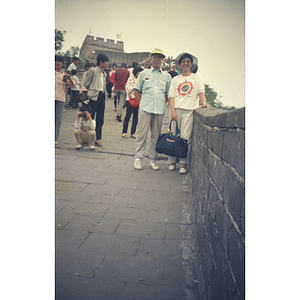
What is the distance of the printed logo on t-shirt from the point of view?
460 cm

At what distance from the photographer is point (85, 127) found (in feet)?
19.4

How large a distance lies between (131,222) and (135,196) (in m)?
0.76

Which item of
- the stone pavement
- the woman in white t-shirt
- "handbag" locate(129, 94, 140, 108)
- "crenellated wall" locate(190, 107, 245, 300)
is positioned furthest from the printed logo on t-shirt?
"crenellated wall" locate(190, 107, 245, 300)

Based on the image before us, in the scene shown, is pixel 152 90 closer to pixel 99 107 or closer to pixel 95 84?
pixel 95 84

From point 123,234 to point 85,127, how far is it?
11.9ft

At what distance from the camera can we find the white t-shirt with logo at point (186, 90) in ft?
15.1

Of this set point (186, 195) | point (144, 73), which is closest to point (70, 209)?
point (186, 195)

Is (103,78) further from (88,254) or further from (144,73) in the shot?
(88,254)

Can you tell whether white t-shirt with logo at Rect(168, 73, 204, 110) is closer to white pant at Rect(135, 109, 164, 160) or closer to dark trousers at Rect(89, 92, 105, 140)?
white pant at Rect(135, 109, 164, 160)

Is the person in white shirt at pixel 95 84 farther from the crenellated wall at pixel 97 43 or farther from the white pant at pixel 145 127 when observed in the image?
the white pant at pixel 145 127

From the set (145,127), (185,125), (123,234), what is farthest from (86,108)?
(123,234)

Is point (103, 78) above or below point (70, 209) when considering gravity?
above
